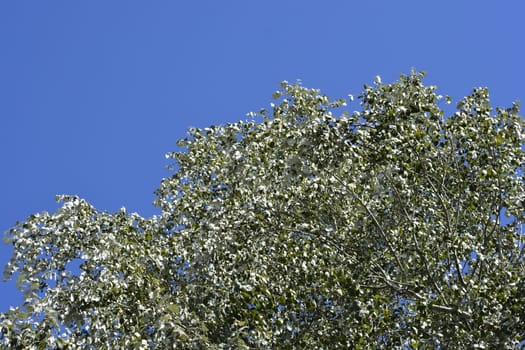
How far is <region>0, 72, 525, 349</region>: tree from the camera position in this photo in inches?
545

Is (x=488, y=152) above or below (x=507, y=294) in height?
above

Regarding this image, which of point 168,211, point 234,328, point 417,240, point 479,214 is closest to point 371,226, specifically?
point 417,240

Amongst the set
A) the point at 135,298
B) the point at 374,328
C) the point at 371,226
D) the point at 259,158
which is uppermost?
the point at 259,158

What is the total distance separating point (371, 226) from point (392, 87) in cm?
272

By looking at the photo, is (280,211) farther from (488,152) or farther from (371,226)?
(488,152)

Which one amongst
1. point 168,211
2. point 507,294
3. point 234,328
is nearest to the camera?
point 507,294

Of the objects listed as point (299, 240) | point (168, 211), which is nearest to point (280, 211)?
point (299, 240)

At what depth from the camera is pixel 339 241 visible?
14.7 metres

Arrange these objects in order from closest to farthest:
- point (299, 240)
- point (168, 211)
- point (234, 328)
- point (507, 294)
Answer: point (507, 294)
point (234, 328)
point (299, 240)
point (168, 211)

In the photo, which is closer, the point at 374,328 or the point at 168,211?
the point at 374,328

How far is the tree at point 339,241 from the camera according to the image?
1384cm

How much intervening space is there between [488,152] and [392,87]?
7.28ft

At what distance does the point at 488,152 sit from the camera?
1493cm

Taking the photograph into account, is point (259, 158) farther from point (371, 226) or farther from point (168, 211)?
point (168, 211)
